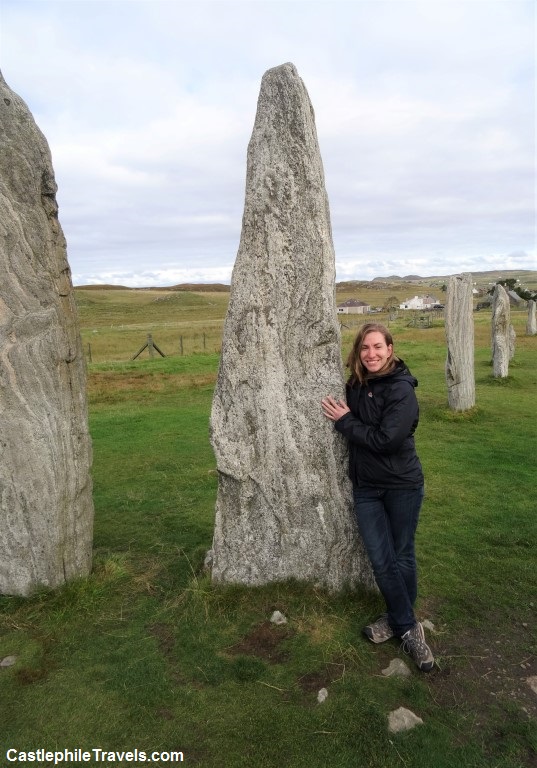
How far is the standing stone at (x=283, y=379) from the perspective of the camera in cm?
498

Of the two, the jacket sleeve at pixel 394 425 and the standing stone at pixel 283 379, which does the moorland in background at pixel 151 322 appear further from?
the jacket sleeve at pixel 394 425

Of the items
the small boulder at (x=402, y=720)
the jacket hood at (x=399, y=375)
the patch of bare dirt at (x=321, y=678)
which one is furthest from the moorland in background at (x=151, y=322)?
the small boulder at (x=402, y=720)

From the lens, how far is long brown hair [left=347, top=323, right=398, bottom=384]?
4695mm

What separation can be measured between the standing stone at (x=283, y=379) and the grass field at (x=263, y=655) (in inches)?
18.2

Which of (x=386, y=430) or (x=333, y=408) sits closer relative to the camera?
(x=386, y=430)

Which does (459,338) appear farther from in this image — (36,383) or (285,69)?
(36,383)

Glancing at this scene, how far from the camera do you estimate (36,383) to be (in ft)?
16.5

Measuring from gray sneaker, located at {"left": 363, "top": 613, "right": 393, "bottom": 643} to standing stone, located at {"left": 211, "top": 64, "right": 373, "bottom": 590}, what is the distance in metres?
0.56

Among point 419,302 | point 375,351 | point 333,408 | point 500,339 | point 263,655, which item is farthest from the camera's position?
point 419,302

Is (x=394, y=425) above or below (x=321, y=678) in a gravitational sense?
above

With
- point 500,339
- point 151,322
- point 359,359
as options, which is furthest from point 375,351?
point 151,322

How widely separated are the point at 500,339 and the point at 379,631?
13935 mm

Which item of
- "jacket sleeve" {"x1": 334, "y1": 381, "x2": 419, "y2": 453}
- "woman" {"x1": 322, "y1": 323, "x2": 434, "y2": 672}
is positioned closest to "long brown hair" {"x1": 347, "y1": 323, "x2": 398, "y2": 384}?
"woman" {"x1": 322, "y1": 323, "x2": 434, "y2": 672}

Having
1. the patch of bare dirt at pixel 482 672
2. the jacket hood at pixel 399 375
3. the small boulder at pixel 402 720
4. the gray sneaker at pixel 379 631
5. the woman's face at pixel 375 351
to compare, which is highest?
the woman's face at pixel 375 351
